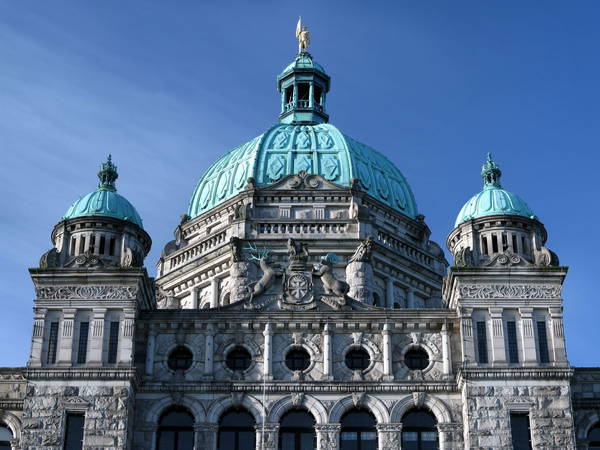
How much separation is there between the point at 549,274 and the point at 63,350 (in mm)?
17929

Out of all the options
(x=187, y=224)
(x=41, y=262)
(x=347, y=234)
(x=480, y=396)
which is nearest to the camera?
(x=480, y=396)

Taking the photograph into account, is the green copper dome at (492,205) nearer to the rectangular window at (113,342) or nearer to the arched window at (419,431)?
the arched window at (419,431)

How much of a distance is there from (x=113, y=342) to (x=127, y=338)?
1.78ft

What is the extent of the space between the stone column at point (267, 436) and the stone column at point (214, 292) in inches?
555

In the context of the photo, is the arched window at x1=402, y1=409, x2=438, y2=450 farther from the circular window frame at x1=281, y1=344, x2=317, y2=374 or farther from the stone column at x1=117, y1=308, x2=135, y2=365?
the stone column at x1=117, y1=308, x2=135, y2=365

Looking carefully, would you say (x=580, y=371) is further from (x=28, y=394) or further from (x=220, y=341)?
(x=28, y=394)

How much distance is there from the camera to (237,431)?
45.0 m

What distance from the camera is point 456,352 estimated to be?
4625cm

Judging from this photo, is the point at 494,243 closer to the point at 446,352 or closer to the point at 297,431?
the point at 446,352

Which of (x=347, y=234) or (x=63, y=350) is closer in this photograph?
(x=63, y=350)

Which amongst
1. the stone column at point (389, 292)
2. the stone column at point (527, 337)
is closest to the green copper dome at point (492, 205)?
the stone column at point (527, 337)

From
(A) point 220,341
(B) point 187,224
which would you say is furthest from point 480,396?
(B) point 187,224

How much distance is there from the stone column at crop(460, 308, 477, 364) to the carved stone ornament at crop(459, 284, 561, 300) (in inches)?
28.3

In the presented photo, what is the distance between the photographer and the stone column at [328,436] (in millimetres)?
44344
